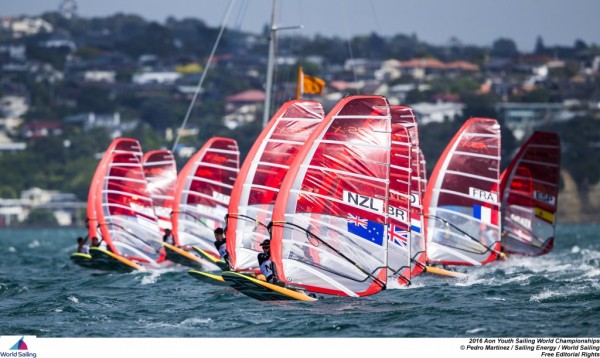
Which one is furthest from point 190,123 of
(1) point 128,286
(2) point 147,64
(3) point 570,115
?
(1) point 128,286

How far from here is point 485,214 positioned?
75.1ft

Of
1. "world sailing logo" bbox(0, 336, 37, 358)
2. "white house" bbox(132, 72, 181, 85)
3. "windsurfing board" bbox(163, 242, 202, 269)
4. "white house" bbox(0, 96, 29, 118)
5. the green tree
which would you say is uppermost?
"world sailing logo" bbox(0, 336, 37, 358)

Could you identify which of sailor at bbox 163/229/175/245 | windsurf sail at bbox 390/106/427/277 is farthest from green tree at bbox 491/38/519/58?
windsurf sail at bbox 390/106/427/277

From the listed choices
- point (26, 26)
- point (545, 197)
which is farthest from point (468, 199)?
point (26, 26)

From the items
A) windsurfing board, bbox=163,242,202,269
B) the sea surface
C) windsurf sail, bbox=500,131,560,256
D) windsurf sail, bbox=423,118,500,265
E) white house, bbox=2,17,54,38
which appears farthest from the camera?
white house, bbox=2,17,54,38

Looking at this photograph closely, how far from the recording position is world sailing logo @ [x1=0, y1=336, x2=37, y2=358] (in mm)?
14242

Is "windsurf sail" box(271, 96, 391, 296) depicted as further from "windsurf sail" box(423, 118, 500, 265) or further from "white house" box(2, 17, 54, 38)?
"white house" box(2, 17, 54, 38)

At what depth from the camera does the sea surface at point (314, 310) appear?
14.7 meters

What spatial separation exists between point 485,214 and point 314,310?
763 cm

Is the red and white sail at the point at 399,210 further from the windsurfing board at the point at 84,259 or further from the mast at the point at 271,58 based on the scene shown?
the mast at the point at 271,58

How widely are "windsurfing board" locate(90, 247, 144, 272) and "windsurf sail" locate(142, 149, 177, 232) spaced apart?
11.6 feet

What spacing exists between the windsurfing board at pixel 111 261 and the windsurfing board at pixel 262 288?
21.7 feet

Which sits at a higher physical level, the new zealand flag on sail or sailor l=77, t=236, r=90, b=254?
the new zealand flag on sail

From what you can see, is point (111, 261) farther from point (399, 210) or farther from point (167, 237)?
point (399, 210)
